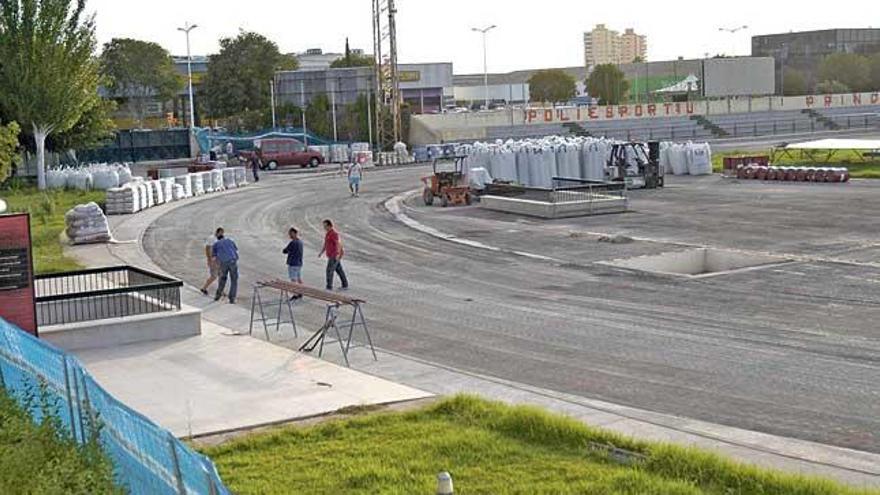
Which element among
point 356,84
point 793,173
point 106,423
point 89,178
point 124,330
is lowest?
point 124,330

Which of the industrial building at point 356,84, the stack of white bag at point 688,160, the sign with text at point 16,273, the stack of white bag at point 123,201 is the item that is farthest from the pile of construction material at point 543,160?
the industrial building at point 356,84

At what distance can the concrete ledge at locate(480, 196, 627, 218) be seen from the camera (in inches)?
1508

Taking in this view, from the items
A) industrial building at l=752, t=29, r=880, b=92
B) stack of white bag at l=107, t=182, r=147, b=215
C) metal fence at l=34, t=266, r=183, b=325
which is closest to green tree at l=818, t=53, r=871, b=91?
industrial building at l=752, t=29, r=880, b=92

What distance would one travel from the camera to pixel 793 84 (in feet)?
455

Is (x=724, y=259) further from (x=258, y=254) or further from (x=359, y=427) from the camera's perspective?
(x=359, y=427)

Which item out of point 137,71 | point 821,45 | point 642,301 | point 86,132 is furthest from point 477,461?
point 821,45

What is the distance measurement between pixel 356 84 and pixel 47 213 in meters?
57.0

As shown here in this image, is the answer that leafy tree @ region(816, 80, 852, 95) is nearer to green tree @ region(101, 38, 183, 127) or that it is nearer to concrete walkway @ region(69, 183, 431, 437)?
green tree @ region(101, 38, 183, 127)

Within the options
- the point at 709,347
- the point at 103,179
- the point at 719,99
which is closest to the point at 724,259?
the point at 709,347

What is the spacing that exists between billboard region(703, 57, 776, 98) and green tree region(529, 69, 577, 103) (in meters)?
27.8

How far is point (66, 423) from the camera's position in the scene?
1171cm

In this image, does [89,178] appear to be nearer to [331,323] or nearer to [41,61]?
[41,61]

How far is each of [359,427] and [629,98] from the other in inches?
5399

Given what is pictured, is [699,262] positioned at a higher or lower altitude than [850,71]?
lower
